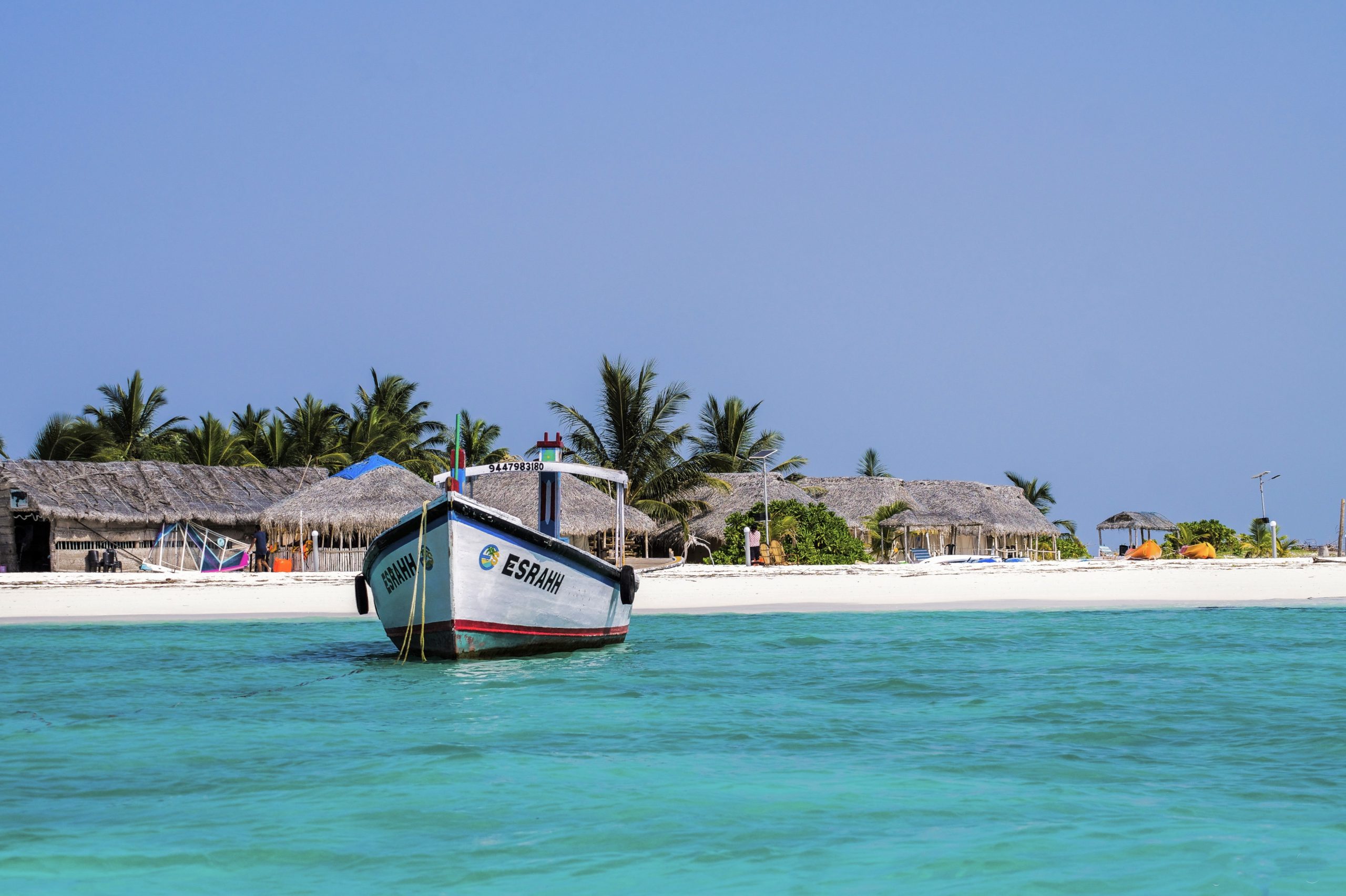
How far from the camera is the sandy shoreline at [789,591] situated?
1867cm

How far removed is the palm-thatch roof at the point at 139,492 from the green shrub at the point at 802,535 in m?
10.8

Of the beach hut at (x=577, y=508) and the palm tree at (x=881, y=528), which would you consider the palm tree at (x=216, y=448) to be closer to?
the beach hut at (x=577, y=508)

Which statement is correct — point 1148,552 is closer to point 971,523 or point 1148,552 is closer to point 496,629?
point 971,523

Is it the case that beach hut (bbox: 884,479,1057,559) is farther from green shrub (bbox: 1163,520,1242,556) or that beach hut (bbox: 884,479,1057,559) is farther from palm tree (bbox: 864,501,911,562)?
green shrub (bbox: 1163,520,1242,556)

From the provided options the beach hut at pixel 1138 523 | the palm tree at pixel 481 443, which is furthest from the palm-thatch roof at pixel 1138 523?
the palm tree at pixel 481 443

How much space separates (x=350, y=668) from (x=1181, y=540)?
31.1 meters

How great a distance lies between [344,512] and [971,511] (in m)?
20.9

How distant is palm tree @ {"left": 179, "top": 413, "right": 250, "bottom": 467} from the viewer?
33.1 m

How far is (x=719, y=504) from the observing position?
31453 mm

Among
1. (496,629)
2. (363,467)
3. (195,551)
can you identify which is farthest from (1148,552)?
(496,629)

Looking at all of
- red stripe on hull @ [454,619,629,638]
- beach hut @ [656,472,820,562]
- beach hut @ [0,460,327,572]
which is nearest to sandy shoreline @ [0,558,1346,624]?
beach hut @ [0,460,327,572]

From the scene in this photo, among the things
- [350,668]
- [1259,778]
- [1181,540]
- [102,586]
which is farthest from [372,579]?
[1181,540]

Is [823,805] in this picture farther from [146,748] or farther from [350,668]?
[350,668]

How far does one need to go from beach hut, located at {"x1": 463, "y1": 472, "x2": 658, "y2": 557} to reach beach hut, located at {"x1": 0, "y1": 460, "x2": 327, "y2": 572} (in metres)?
5.32
